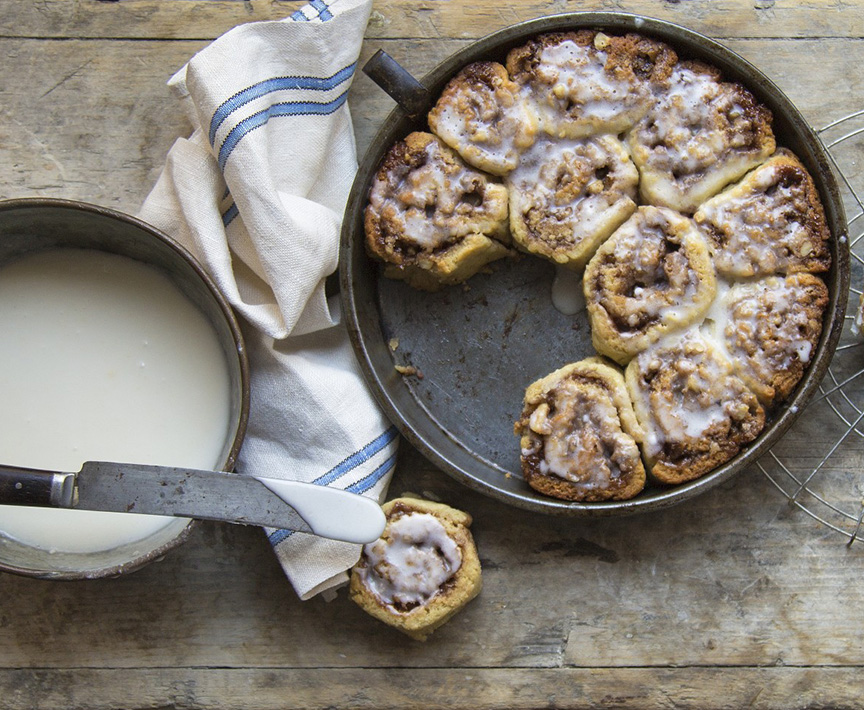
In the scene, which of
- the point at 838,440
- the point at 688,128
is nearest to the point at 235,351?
the point at 688,128

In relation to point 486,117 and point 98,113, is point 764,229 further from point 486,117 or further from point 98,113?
point 98,113

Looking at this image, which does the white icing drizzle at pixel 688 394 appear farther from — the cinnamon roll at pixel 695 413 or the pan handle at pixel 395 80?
the pan handle at pixel 395 80

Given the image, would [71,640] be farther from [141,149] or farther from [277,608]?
[141,149]

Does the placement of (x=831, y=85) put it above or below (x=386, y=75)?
above

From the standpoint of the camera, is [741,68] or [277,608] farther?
[277,608]

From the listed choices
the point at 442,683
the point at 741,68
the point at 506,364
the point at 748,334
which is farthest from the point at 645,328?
the point at 442,683

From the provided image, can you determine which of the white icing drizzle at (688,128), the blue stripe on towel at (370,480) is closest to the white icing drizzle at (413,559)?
the blue stripe on towel at (370,480)
